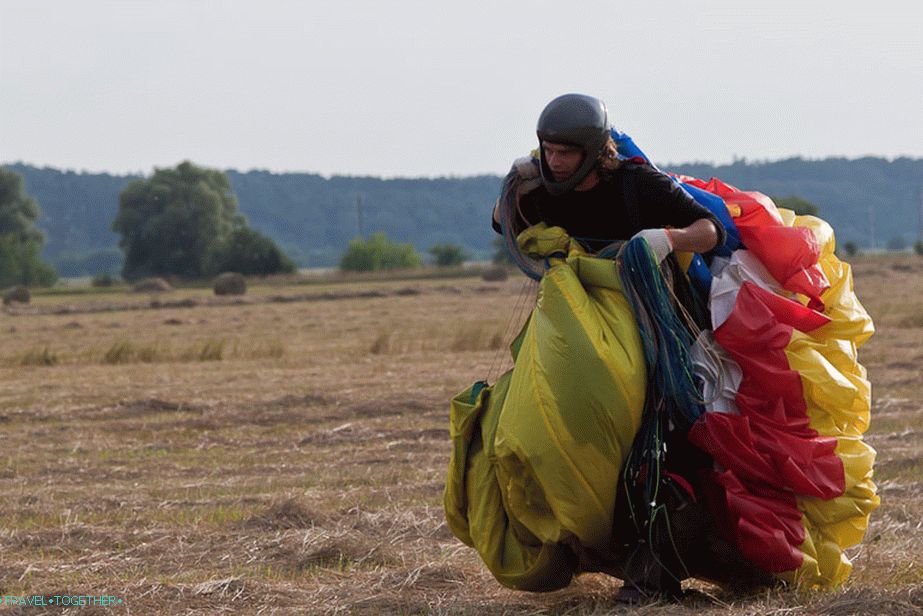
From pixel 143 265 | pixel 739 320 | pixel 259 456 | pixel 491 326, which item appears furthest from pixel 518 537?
pixel 143 265

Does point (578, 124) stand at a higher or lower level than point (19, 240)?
higher

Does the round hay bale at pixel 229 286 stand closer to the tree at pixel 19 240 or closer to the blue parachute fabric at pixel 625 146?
the tree at pixel 19 240

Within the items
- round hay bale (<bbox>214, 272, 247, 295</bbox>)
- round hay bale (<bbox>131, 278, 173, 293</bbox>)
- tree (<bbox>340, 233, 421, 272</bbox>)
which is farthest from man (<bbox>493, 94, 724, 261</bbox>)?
tree (<bbox>340, 233, 421, 272</bbox>)

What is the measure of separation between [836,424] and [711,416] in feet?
2.01

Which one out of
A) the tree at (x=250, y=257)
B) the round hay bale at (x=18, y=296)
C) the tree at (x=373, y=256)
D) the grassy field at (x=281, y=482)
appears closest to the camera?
the grassy field at (x=281, y=482)

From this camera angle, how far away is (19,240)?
77.8m

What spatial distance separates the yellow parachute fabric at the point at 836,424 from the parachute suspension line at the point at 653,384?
0.49 meters

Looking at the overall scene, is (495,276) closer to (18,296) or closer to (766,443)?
(18,296)

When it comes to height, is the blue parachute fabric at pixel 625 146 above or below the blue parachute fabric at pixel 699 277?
above

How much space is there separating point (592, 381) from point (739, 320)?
2.45 feet

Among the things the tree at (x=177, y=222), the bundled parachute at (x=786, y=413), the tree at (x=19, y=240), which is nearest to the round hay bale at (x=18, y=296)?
the tree at (x=19, y=240)

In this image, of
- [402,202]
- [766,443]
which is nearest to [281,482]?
[766,443]

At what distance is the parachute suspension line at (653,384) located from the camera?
5488mm

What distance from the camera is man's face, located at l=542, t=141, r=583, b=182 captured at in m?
5.59
